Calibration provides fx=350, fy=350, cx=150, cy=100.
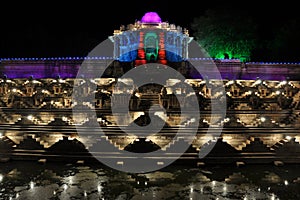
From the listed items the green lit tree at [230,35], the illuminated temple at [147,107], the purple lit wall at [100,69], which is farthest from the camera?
the green lit tree at [230,35]

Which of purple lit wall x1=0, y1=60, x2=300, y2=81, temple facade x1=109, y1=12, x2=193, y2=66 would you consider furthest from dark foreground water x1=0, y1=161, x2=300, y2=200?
temple facade x1=109, y1=12, x2=193, y2=66

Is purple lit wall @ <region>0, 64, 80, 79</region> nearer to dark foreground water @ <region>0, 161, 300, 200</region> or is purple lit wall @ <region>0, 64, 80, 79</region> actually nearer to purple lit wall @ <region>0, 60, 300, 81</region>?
purple lit wall @ <region>0, 60, 300, 81</region>

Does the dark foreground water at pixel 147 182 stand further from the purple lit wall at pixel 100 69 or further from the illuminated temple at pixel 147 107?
the purple lit wall at pixel 100 69

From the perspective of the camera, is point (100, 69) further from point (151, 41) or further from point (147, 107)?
point (147, 107)

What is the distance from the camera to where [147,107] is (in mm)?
21047

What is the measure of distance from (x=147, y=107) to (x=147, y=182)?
965cm

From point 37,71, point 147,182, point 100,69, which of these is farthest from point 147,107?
point 37,71

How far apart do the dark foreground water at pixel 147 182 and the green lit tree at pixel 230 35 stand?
27.7 m

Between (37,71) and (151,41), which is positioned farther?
(151,41)

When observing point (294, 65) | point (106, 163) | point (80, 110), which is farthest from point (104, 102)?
point (294, 65)

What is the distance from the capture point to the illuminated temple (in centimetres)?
1430

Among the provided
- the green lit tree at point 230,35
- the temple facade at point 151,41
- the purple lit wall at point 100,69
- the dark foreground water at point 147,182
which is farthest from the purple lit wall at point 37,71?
the dark foreground water at point 147,182

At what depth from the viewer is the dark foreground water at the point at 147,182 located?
409 inches

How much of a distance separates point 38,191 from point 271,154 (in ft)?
30.2
